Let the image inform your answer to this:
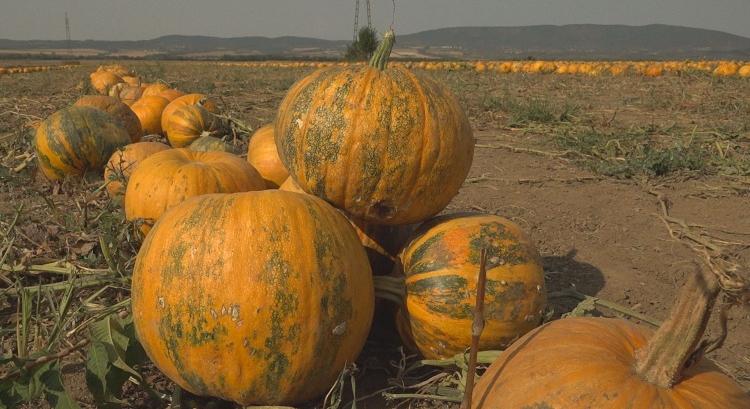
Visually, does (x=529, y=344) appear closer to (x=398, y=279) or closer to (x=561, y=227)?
(x=398, y=279)

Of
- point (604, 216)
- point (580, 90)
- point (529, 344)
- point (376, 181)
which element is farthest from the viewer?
point (580, 90)

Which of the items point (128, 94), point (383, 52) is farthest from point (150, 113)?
point (383, 52)

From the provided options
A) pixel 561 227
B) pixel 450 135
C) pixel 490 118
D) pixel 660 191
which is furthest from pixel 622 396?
pixel 490 118

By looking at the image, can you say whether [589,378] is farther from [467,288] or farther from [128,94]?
[128,94]

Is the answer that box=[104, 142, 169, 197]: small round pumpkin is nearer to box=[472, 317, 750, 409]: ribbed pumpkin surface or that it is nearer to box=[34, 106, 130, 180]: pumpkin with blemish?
box=[34, 106, 130, 180]: pumpkin with blemish

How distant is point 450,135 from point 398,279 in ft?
2.28

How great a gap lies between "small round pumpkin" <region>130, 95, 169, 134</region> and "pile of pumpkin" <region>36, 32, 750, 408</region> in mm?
4920

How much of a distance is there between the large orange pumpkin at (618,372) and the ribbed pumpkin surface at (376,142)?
90 centimetres

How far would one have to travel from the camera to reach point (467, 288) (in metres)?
2.27

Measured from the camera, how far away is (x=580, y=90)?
16.2m

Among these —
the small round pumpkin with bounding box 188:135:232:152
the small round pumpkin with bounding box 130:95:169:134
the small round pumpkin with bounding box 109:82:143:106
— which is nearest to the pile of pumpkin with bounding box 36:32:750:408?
the small round pumpkin with bounding box 188:135:232:152

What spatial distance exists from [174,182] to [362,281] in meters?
1.56

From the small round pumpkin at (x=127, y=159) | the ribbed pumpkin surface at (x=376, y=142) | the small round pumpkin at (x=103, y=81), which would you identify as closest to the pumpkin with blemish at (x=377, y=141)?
the ribbed pumpkin surface at (x=376, y=142)

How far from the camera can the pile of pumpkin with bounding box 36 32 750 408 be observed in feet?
5.35
